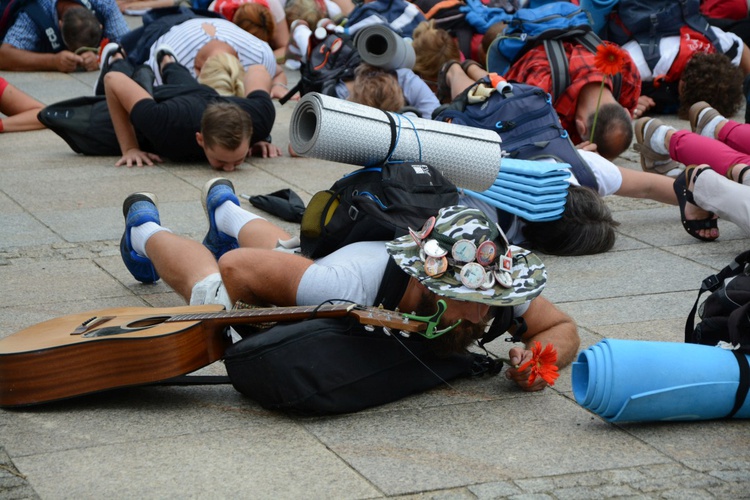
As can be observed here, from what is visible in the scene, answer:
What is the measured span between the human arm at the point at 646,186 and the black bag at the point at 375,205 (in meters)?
1.98

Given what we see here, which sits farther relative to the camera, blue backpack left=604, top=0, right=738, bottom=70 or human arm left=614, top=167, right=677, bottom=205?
blue backpack left=604, top=0, right=738, bottom=70

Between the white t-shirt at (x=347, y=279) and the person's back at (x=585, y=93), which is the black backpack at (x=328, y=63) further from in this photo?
the white t-shirt at (x=347, y=279)

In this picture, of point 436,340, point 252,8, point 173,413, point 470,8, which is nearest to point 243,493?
point 173,413

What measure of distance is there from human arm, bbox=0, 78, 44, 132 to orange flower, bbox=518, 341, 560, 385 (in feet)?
16.2

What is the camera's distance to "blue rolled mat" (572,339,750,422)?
312 cm

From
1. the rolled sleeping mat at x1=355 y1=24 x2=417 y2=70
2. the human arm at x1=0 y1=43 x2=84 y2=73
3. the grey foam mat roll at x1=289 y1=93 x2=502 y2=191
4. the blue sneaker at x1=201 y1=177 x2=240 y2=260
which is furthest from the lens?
the human arm at x1=0 y1=43 x2=84 y2=73

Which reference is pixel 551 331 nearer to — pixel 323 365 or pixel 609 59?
pixel 323 365

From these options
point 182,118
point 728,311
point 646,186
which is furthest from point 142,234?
point 646,186

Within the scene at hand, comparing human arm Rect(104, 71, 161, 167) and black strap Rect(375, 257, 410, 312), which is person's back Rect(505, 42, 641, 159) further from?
black strap Rect(375, 257, 410, 312)

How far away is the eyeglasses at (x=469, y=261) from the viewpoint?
10.0 ft

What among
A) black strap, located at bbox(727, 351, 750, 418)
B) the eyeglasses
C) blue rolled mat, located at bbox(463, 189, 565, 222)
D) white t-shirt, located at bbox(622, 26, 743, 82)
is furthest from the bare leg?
white t-shirt, located at bbox(622, 26, 743, 82)

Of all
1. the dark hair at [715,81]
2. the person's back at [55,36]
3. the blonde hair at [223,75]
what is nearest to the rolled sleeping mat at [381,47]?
the blonde hair at [223,75]

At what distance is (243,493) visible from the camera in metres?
2.70

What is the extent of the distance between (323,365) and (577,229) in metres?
2.18
